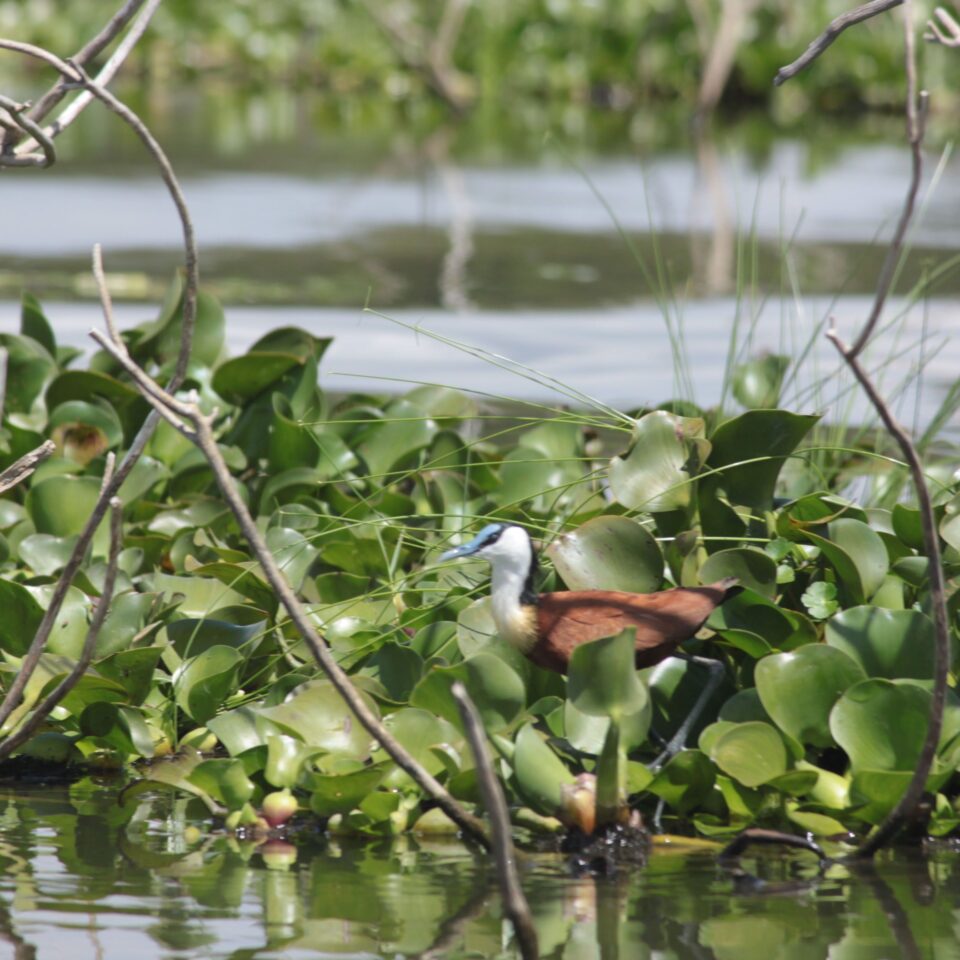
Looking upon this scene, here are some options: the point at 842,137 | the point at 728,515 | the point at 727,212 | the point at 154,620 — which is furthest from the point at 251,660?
the point at 842,137

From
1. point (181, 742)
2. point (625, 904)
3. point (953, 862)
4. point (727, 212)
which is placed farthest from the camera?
point (727, 212)

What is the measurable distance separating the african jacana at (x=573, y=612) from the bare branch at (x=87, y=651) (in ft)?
1.79

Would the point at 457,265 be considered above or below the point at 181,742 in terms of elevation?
above

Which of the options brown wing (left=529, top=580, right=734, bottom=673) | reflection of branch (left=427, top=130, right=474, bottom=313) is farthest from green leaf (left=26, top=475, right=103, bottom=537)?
reflection of branch (left=427, top=130, right=474, bottom=313)

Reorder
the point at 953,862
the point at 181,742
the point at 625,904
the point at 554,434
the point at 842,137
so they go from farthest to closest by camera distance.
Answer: the point at 842,137
the point at 554,434
the point at 181,742
the point at 953,862
the point at 625,904

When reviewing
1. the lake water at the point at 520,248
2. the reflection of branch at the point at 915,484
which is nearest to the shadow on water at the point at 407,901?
the reflection of branch at the point at 915,484

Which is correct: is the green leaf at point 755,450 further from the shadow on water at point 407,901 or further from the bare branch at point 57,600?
the bare branch at point 57,600

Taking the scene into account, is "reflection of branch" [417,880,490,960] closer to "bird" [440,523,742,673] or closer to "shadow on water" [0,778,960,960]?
"shadow on water" [0,778,960,960]

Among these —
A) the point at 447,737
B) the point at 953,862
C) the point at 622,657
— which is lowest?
the point at 953,862

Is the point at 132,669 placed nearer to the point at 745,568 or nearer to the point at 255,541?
the point at 255,541

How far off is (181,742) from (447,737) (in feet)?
1.72

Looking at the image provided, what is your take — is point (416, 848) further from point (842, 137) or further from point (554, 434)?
point (842, 137)

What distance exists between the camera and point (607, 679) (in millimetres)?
2328

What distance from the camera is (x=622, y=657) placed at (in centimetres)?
230
